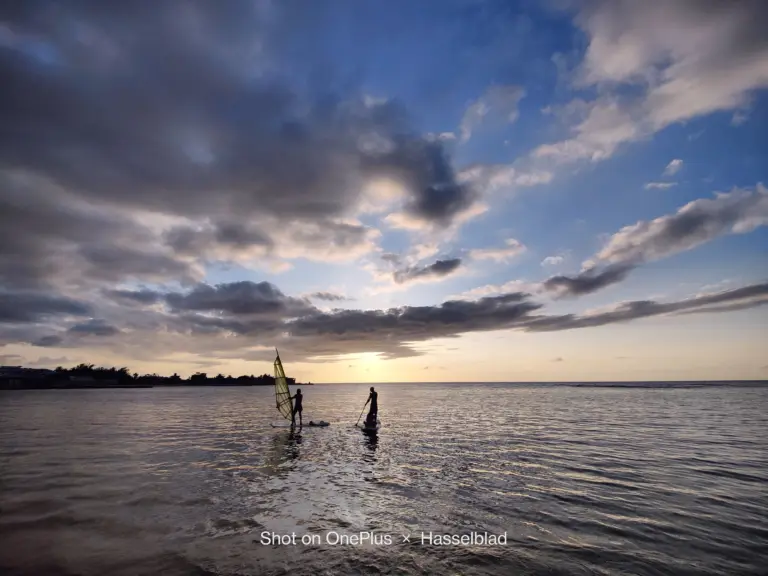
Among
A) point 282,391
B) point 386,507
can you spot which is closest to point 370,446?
point 386,507

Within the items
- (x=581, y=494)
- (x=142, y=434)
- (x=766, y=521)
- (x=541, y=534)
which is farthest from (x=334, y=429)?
(x=766, y=521)

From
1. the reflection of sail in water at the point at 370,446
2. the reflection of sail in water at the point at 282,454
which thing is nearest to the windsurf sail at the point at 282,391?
the reflection of sail in water at the point at 282,454

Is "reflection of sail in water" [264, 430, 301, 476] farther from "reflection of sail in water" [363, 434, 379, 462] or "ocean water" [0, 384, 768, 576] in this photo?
"reflection of sail in water" [363, 434, 379, 462]

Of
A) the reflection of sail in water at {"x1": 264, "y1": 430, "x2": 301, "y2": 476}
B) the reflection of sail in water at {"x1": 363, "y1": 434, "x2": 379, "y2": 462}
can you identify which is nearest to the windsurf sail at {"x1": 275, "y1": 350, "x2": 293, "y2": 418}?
the reflection of sail in water at {"x1": 264, "y1": 430, "x2": 301, "y2": 476}

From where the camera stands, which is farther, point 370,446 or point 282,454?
point 370,446

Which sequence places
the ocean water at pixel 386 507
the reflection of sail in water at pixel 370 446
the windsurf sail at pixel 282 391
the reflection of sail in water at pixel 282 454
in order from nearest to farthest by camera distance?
the ocean water at pixel 386 507, the reflection of sail in water at pixel 282 454, the reflection of sail in water at pixel 370 446, the windsurf sail at pixel 282 391

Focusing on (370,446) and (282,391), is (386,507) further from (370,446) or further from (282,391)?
(282,391)

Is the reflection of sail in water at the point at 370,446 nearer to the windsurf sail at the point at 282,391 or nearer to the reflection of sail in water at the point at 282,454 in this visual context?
the reflection of sail in water at the point at 282,454

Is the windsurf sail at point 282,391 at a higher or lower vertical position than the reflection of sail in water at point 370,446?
higher

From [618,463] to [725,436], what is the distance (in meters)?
14.3

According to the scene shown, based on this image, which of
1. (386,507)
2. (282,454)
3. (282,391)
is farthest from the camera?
(282,391)

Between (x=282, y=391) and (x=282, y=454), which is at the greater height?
(x=282, y=391)

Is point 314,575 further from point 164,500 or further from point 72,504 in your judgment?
point 72,504

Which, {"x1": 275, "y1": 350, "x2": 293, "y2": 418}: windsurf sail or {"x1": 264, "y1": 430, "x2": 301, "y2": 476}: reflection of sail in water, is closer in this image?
{"x1": 264, "y1": 430, "x2": 301, "y2": 476}: reflection of sail in water
